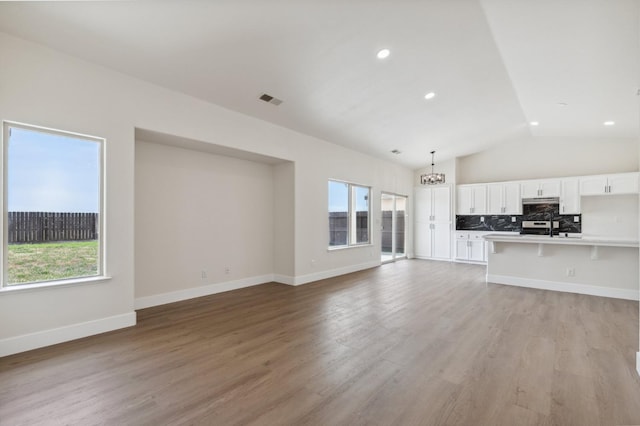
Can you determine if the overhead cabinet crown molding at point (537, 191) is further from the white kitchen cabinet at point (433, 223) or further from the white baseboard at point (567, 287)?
the white baseboard at point (567, 287)

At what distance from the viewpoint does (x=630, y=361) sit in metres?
2.72

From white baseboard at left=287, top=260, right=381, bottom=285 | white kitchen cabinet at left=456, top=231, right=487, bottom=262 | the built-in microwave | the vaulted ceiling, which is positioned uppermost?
the vaulted ceiling

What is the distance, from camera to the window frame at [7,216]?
280cm

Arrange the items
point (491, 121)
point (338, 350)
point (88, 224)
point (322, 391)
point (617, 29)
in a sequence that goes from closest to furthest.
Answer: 1. point (322, 391)
2. point (338, 350)
3. point (617, 29)
4. point (88, 224)
5. point (491, 121)

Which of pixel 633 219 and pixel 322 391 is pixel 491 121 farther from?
pixel 322 391

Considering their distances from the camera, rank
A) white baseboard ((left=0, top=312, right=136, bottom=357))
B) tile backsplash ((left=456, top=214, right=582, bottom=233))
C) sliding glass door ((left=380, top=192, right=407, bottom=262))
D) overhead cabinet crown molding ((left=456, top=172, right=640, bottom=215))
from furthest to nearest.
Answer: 1. sliding glass door ((left=380, top=192, right=407, bottom=262))
2. tile backsplash ((left=456, top=214, right=582, bottom=233))
3. overhead cabinet crown molding ((left=456, top=172, right=640, bottom=215))
4. white baseboard ((left=0, top=312, right=136, bottom=357))

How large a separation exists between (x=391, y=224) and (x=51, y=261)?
25.6 ft

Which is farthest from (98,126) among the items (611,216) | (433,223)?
(611,216)

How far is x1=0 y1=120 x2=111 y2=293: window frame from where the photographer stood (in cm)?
280

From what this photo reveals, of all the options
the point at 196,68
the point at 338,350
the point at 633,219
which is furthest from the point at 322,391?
the point at 633,219

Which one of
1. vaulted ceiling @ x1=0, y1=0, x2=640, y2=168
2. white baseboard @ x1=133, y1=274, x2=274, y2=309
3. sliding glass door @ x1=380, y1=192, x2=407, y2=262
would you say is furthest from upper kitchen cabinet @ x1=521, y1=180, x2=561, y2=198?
white baseboard @ x1=133, y1=274, x2=274, y2=309

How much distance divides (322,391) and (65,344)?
2667 millimetres

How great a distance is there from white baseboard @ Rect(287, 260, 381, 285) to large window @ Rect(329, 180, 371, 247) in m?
0.54

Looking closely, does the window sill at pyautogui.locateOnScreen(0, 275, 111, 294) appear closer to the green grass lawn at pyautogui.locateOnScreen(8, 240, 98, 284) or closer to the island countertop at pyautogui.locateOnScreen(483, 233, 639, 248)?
the green grass lawn at pyautogui.locateOnScreen(8, 240, 98, 284)
